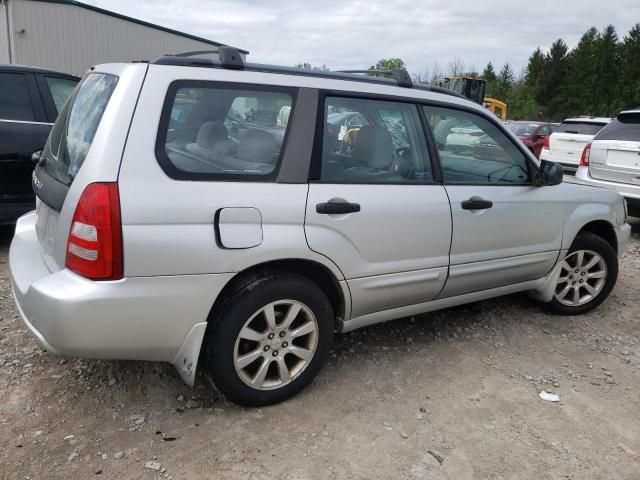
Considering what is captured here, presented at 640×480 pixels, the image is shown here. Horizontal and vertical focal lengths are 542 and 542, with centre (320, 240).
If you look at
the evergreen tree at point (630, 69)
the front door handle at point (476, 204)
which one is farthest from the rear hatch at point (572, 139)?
the evergreen tree at point (630, 69)

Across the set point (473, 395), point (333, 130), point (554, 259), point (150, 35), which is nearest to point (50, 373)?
point (333, 130)

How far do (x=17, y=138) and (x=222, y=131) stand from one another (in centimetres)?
Answer: 313

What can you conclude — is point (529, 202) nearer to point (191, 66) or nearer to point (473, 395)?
point (473, 395)

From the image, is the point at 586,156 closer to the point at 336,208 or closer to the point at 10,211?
the point at 336,208

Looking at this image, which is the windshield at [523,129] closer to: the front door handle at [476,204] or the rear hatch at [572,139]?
the rear hatch at [572,139]

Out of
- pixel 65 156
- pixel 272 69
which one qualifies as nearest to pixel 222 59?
pixel 272 69

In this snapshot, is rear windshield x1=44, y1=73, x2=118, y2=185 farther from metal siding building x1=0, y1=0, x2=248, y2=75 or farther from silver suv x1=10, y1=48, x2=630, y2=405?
metal siding building x1=0, y1=0, x2=248, y2=75

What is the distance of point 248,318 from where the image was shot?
8.52 ft

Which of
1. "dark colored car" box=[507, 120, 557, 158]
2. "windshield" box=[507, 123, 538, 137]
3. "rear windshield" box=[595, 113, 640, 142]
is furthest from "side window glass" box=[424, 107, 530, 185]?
"windshield" box=[507, 123, 538, 137]

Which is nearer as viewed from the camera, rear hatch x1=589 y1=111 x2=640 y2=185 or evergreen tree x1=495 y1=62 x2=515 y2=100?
rear hatch x1=589 y1=111 x2=640 y2=185

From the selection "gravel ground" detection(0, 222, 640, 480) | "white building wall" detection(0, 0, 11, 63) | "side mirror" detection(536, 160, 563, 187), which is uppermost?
"white building wall" detection(0, 0, 11, 63)

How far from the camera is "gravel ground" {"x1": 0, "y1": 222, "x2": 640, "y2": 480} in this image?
243 centimetres

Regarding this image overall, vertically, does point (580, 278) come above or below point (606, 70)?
below

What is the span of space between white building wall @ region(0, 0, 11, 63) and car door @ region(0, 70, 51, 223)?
53.9 ft
